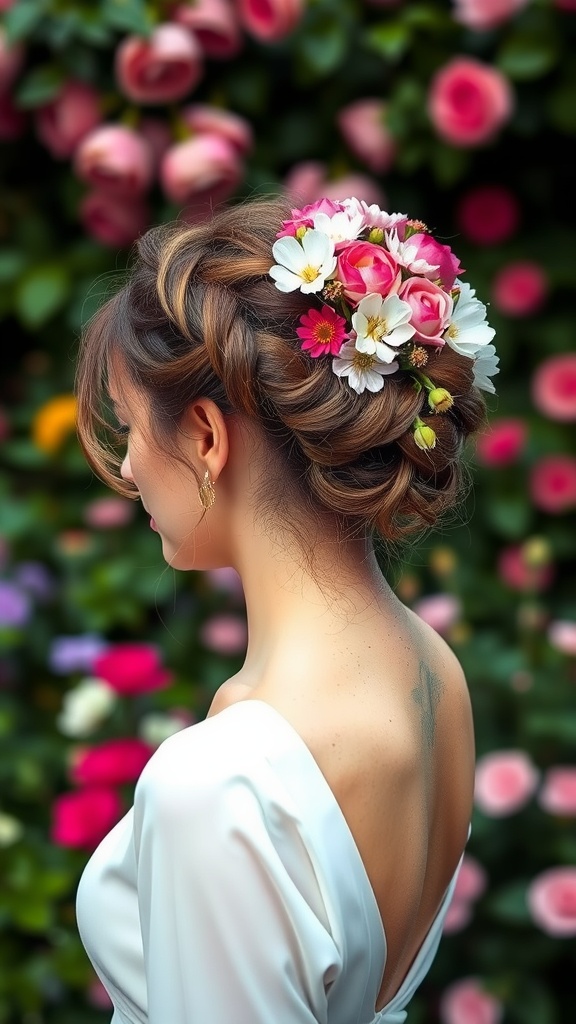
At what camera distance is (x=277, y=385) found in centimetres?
107

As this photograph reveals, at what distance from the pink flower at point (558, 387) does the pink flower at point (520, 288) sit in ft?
0.41

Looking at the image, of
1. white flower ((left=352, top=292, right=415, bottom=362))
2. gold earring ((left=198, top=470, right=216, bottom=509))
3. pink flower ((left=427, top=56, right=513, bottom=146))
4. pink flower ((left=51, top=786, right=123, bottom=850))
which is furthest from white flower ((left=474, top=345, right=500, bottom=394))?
pink flower ((left=427, top=56, right=513, bottom=146))

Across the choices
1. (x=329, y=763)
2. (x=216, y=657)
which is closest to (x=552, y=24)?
(x=216, y=657)

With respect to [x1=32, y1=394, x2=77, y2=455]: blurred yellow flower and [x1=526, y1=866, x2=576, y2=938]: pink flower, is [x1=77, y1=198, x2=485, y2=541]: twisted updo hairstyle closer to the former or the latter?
[x1=526, y1=866, x2=576, y2=938]: pink flower

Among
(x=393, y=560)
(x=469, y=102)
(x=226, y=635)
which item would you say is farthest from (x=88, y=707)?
(x=469, y=102)

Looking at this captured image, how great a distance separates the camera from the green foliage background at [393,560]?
2.17 meters

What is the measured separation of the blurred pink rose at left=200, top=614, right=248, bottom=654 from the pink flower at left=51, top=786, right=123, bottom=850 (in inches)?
16.8

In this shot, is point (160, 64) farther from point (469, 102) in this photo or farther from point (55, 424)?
point (55, 424)

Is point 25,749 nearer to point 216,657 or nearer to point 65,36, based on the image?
point 216,657

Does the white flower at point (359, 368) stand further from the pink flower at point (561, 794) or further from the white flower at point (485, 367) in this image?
the pink flower at point (561, 794)

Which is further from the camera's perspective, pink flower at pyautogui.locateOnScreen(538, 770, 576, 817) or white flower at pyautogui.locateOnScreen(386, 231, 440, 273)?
pink flower at pyautogui.locateOnScreen(538, 770, 576, 817)

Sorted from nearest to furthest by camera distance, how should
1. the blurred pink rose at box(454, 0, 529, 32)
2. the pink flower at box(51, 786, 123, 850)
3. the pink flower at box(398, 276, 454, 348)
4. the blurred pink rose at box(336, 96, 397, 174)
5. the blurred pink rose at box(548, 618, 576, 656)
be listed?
the pink flower at box(398, 276, 454, 348)
the pink flower at box(51, 786, 123, 850)
the blurred pink rose at box(548, 618, 576, 656)
the blurred pink rose at box(454, 0, 529, 32)
the blurred pink rose at box(336, 96, 397, 174)

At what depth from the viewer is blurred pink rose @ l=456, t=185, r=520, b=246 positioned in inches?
96.3

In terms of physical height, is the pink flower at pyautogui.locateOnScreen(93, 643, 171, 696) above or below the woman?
below
